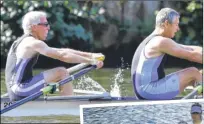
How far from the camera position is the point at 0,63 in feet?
35.6

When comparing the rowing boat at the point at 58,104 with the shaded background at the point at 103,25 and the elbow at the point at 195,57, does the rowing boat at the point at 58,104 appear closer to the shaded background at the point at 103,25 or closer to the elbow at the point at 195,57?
the elbow at the point at 195,57

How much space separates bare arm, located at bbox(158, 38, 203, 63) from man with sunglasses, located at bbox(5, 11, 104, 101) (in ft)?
1.87

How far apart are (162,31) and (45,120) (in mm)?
1622

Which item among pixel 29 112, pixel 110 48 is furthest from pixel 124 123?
pixel 110 48

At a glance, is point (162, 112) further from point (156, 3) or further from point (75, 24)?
point (156, 3)

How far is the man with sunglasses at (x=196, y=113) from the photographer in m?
3.31

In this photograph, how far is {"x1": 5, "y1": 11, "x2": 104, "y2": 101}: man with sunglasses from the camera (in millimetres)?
5035

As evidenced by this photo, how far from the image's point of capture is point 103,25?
1236 centimetres

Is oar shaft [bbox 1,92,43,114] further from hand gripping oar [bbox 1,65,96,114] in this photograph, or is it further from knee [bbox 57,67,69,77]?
knee [bbox 57,67,69,77]

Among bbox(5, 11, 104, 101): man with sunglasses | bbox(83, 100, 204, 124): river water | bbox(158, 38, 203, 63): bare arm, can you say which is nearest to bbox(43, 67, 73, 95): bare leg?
bbox(5, 11, 104, 101): man with sunglasses

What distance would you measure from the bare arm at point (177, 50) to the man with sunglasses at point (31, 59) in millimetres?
571

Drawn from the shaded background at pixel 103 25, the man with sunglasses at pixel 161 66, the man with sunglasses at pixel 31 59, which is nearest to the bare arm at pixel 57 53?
the man with sunglasses at pixel 31 59

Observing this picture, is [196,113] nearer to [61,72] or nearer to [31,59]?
[61,72]

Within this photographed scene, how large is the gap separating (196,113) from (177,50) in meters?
1.45
